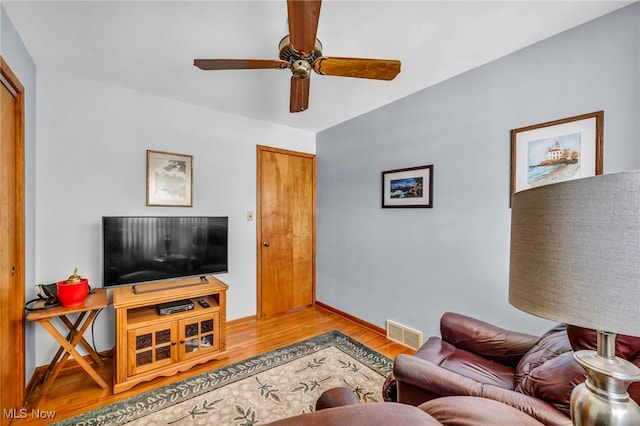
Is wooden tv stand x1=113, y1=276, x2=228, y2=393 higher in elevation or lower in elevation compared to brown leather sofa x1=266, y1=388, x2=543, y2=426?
lower

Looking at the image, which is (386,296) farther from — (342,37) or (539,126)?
(342,37)

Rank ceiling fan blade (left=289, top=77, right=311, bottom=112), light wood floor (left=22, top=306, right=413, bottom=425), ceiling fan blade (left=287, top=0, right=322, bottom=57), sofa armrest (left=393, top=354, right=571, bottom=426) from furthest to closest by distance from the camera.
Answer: light wood floor (left=22, top=306, right=413, bottom=425), ceiling fan blade (left=289, top=77, right=311, bottom=112), ceiling fan blade (left=287, top=0, right=322, bottom=57), sofa armrest (left=393, top=354, right=571, bottom=426)

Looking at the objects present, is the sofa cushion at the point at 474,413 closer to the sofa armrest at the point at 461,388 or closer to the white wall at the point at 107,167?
the sofa armrest at the point at 461,388

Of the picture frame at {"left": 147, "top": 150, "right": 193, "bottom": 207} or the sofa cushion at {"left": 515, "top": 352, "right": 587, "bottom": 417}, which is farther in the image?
the picture frame at {"left": 147, "top": 150, "right": 193, "bottom": 207}

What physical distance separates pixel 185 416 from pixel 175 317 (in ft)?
2.40

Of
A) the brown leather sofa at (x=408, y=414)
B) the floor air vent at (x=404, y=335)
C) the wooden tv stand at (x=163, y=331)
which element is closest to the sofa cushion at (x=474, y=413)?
the brown leather sofa at (x=408, y=414)

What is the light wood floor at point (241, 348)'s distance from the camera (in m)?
1.90

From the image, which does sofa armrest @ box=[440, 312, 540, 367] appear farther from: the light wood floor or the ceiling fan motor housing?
the ceiling fan motor housing

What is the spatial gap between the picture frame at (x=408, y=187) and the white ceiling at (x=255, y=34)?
79 centimetres

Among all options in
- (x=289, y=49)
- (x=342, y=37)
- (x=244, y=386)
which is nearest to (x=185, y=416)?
(x=244, y=386)

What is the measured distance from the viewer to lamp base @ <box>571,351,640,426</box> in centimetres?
57

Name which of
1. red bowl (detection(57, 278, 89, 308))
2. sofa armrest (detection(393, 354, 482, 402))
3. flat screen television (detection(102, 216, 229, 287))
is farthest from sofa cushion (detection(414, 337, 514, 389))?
red bowl (detection(57, 278, 89, 308))

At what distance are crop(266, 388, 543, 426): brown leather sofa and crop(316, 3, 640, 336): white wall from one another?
1353 mm

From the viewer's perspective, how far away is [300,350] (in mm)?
2609
